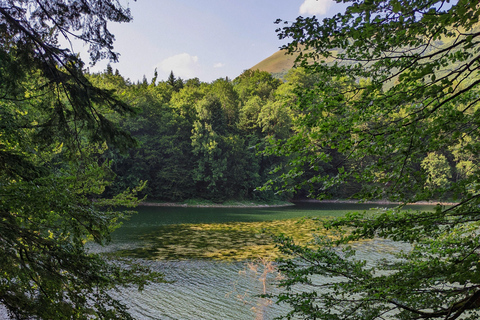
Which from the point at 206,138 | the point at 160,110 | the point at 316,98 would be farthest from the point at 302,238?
the point at 160,110

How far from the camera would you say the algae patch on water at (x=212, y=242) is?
13.3 m

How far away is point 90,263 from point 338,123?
3074 mm

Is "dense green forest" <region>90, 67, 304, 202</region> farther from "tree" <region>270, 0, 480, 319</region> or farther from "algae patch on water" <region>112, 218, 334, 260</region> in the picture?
"tree" <region>270, 0, 480, 319</region>

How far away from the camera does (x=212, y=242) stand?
16.1 meters

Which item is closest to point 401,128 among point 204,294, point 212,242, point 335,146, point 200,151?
point 335,146

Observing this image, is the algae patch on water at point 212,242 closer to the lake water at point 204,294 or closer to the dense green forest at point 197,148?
the lake water at point 204,294

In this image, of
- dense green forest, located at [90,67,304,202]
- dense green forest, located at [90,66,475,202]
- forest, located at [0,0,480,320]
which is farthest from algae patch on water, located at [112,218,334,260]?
dense green forest, located at [90,67,304,202]

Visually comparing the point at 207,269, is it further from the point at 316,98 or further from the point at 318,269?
the point at 316,98

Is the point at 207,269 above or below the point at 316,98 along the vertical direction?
below

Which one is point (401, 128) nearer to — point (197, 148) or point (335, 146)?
point (335, 146)

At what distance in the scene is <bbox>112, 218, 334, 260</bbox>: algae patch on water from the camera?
13.3 meters

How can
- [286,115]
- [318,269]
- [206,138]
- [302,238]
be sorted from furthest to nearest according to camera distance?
1. [286,115]
2. [206,138]
3. [302,238]
4. [318,269]

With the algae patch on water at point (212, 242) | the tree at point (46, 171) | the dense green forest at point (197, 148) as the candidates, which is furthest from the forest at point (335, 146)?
the dense green forest at point (197, 148)

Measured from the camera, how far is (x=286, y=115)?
136 ft
